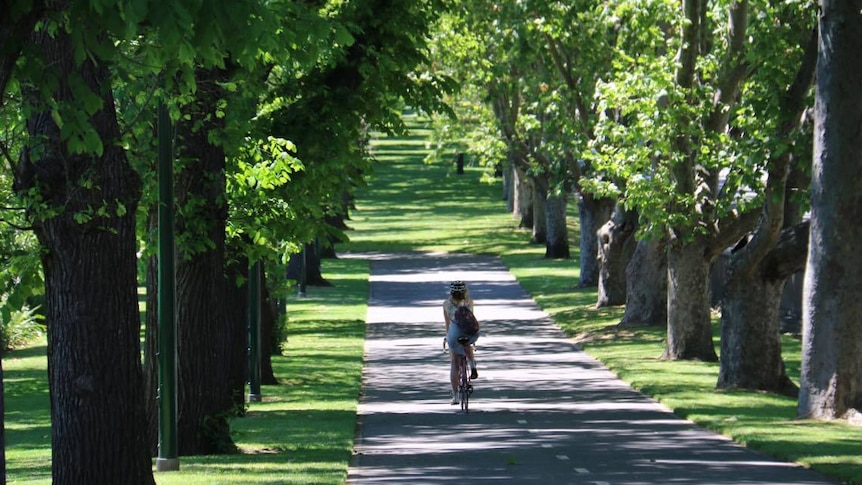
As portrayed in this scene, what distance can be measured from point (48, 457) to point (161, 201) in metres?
4.57

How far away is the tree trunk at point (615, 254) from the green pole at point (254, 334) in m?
16.1

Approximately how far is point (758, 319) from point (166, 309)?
11.0m

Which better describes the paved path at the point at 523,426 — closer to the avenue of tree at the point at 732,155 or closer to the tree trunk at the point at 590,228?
the avenue of tree at the point at 732,155

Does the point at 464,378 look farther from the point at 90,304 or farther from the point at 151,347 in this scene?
the point at 90,304

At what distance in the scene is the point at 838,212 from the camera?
60.3 feet

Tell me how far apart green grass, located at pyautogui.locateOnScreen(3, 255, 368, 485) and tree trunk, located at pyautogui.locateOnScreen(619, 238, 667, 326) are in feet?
19.6

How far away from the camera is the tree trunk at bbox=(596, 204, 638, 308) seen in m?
38.8

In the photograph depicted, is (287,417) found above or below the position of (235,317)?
below

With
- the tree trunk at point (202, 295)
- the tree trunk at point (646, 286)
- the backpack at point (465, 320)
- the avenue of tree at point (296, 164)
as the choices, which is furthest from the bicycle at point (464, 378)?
the tree trunk at point (646, 286)

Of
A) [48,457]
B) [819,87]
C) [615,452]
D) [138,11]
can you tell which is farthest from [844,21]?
[138,11]

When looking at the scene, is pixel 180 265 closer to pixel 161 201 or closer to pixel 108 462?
pixel 161 201

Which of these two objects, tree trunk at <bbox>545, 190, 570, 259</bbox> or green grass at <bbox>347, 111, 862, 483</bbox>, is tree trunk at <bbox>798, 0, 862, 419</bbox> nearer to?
green grass at <bbox>347, 111, 862, 483</bbox>

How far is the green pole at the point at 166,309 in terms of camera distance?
14541 millimetres

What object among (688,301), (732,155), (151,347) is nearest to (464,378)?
(151,347)
